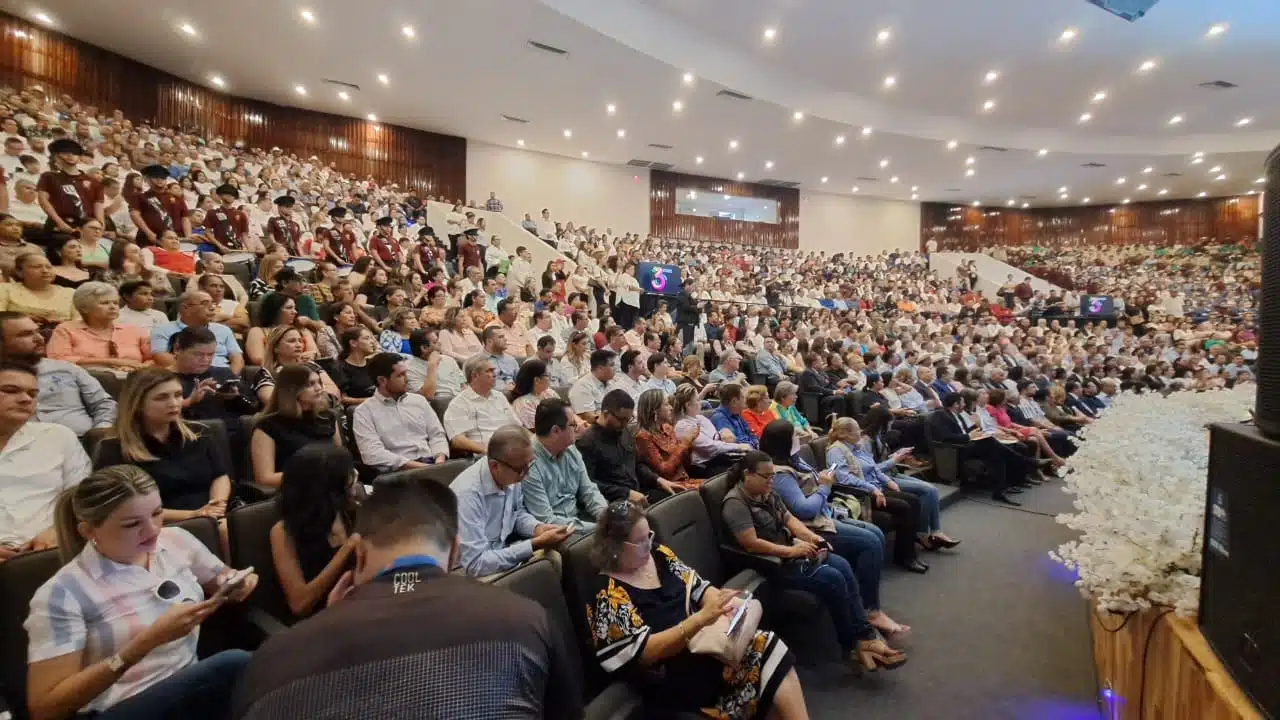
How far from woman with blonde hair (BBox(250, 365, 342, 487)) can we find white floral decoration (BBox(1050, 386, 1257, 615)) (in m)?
2.92

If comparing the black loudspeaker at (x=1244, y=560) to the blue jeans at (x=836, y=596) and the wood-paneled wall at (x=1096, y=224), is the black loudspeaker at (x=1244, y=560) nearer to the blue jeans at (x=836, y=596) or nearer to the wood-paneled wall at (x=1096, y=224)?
the blue jeans at (x=836, y=596)

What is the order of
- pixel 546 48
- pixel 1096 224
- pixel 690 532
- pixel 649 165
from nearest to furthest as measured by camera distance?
1. pixel 690 532
2. pixel 546 48
3. pixel 649 165
4. pixel 1096 224

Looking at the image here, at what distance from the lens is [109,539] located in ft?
4.76

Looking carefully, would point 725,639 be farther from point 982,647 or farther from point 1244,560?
point 982,647

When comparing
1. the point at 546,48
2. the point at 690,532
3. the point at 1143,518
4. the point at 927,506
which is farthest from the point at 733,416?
the point at 546,48

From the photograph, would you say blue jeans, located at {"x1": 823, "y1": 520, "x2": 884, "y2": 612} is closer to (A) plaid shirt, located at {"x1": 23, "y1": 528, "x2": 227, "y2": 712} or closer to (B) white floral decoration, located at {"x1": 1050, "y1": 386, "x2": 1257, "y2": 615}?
(B) white floral decoration, located at {"x1": 1050, "y1": 386, "x2": 1257, "y2": 615}

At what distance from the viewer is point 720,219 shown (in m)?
20.0

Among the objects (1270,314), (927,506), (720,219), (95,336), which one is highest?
(720,219)

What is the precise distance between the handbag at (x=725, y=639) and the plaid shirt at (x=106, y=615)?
140 cm

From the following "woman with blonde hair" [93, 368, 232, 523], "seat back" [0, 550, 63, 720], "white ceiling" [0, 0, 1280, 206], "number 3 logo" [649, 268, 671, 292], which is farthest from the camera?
"number 3 logo" [649, 268, 671, 292]

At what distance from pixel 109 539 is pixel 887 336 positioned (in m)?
11.8

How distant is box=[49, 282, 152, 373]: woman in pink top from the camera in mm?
3139

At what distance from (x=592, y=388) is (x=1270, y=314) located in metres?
3.88

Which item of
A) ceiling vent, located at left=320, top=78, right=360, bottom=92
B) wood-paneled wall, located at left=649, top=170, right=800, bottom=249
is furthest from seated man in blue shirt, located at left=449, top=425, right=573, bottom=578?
wood-paneled wall, located at left=649, top=170, right=800, bottom=249
